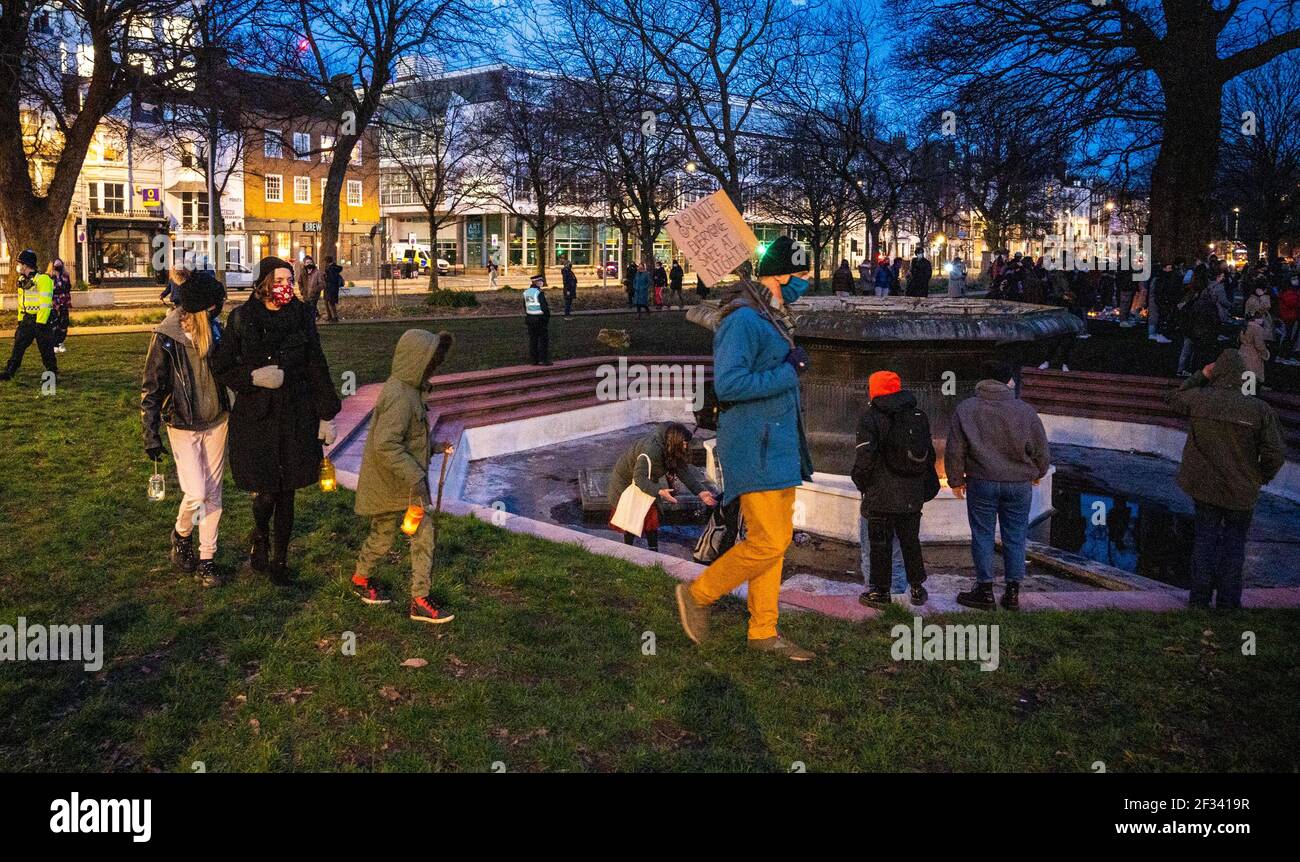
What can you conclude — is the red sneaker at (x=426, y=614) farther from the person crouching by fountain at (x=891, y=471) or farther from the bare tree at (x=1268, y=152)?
the bare tree at (x=1268, y=152)

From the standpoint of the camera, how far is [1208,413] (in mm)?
6523

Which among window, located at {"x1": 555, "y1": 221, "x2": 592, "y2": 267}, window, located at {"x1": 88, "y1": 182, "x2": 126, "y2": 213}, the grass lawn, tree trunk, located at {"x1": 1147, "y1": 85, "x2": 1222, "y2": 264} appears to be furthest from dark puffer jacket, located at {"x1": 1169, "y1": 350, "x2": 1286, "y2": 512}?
window, located at {"x1": 555, "y1": 221, "x2": 592, "y2": 267}

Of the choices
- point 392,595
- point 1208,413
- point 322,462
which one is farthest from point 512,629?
point 1208,413

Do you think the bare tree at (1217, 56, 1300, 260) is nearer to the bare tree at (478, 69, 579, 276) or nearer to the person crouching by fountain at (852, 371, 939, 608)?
the bare tree at (478, 69, 579, 276)

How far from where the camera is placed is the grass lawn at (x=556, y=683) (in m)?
4.27

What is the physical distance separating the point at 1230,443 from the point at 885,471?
2.08 meters

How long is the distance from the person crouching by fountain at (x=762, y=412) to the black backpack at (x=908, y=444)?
163cm

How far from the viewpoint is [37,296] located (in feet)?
44.0

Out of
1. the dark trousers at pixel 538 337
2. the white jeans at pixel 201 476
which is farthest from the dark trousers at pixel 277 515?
the dark trousers at pixel 538 337

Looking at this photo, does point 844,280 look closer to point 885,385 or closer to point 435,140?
point 435,140

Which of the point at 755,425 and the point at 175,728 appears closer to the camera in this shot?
the point at 175,728

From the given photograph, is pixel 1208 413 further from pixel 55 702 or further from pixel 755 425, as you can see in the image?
pixel 55 702

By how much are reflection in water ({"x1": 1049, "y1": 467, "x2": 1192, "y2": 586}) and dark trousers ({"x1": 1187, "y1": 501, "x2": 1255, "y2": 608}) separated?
1.53 m

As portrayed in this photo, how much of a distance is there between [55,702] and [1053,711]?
4442 mm
